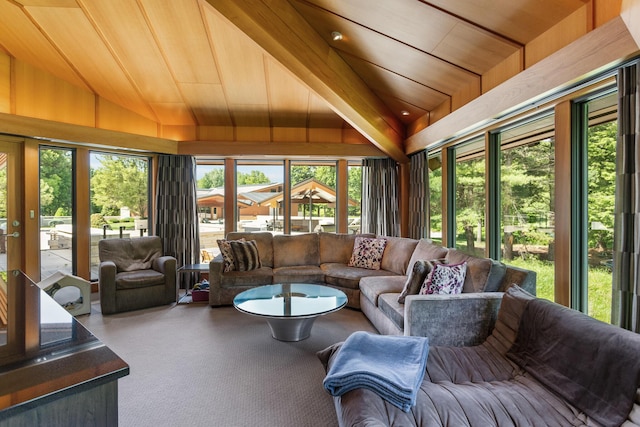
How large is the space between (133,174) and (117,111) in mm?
956

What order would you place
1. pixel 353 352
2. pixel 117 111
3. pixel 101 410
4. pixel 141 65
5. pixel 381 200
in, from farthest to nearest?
pixel 381 200 → pixel 117 111 → pixel 141 65 → pixel 353 352 → pixel 101 410

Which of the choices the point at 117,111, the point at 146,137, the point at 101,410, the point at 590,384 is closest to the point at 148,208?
the point at 146,137

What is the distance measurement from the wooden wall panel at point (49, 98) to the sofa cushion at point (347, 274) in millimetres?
3810

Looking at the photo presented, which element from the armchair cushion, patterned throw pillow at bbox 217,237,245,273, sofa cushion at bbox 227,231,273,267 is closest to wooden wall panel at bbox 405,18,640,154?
sofa cushion at bbox 227,231,273,267

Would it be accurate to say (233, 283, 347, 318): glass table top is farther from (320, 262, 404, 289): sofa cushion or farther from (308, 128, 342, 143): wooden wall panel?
(308, 128, 342, 143): wooden wall panel

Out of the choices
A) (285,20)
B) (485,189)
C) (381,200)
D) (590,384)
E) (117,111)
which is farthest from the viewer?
(381,200)

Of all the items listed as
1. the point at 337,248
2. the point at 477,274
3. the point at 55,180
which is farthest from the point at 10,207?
the point at 477,274

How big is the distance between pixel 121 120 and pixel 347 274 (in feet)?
12.7

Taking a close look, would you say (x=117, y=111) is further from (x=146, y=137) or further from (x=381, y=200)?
(x=381, y=200)

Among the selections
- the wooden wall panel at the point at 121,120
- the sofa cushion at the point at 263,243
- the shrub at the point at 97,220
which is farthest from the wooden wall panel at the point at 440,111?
the shrub at the point at 97,220

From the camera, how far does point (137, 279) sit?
3.97 m

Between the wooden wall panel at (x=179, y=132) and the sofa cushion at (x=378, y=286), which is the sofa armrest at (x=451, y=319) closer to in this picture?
the sofa cushion at (x=378, y=286)

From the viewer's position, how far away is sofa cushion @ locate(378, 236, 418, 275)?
4081mm

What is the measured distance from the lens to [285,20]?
279 cm
